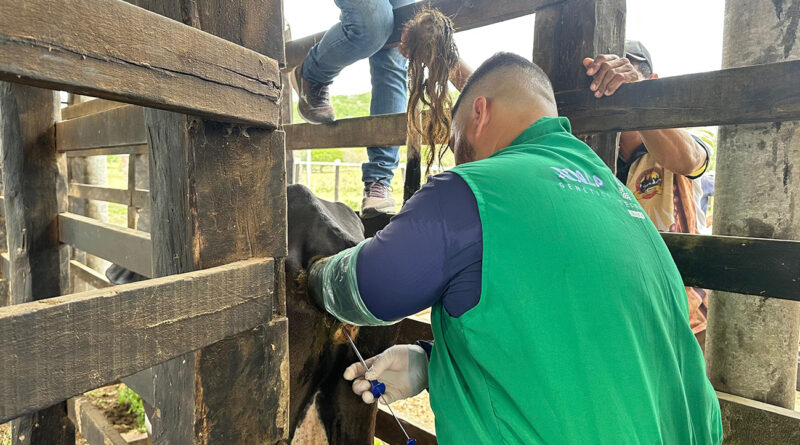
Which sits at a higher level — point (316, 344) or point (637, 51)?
point (637, 51)

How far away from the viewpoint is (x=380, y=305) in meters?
1.21

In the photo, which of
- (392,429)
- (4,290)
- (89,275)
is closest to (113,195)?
(89,275)

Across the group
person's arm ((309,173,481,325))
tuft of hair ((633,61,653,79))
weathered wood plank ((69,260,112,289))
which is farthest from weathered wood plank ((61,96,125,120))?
tuft of hair ((633,61,653,79))

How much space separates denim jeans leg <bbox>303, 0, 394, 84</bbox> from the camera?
224cm

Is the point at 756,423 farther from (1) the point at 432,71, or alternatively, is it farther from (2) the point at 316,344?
(1) the point at 432,71

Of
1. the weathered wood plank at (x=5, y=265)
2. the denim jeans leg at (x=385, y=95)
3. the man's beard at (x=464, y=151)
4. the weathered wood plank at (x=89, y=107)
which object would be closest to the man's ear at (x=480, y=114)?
the man's beard at (x=464, y=151)

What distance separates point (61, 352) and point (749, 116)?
1.65 m

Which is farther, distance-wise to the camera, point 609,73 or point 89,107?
point 89,107

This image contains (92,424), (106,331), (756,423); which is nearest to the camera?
(106,331)

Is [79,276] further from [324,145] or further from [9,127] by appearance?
[324,145]

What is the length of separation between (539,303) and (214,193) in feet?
2.38

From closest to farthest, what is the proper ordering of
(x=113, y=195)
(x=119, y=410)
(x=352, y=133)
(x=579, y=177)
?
A: (x=579, y=177) < (x=352, y=133) < (x=119, y=410) < (x=113, y=195)

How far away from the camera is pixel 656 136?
6.36 feet

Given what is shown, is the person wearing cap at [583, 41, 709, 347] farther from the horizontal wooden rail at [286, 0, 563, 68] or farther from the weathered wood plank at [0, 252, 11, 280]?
the weathered wood plank at [0, 252, 11, 280]
